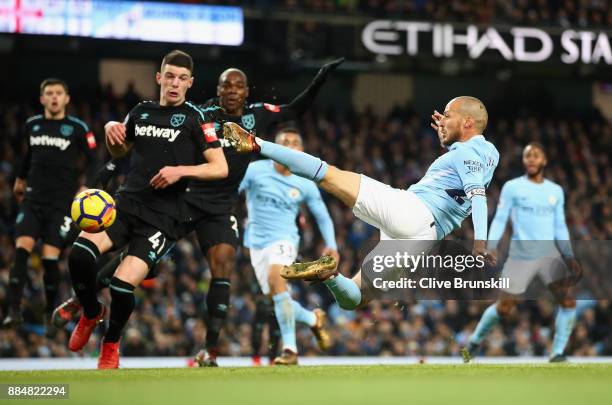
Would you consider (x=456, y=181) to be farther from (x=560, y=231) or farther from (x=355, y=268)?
(x=355, y=268)

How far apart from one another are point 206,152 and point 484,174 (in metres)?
2.02

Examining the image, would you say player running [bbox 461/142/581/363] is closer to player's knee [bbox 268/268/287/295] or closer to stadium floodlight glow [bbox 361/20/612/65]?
player's knee [bbox 268/268/287/295]

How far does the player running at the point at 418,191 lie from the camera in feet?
22.5

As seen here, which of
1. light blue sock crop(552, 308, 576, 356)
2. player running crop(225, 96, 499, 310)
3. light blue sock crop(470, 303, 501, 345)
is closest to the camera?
player running crop(225, 96, 499, 310)

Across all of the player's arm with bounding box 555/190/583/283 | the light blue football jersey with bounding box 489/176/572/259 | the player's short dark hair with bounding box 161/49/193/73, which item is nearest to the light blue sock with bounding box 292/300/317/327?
the light blue football jersey with bounding box 489/176/572/259

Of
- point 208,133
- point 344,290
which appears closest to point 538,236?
Answer: point 344,290

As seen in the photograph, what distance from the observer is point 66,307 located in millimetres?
8664

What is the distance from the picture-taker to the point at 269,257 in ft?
32.4

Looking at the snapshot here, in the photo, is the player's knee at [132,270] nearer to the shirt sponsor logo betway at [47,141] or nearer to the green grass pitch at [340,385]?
the green grass pitch at [340,385]

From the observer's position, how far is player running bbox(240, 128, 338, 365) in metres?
9.91

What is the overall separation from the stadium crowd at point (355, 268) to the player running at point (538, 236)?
4.72 ft

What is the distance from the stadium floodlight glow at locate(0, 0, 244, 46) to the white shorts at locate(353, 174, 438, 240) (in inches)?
528

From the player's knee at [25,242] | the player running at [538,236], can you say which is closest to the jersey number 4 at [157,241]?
the player's knee at [25,242]

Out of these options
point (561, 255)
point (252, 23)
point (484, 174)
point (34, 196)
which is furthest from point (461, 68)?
point (484, 174)
